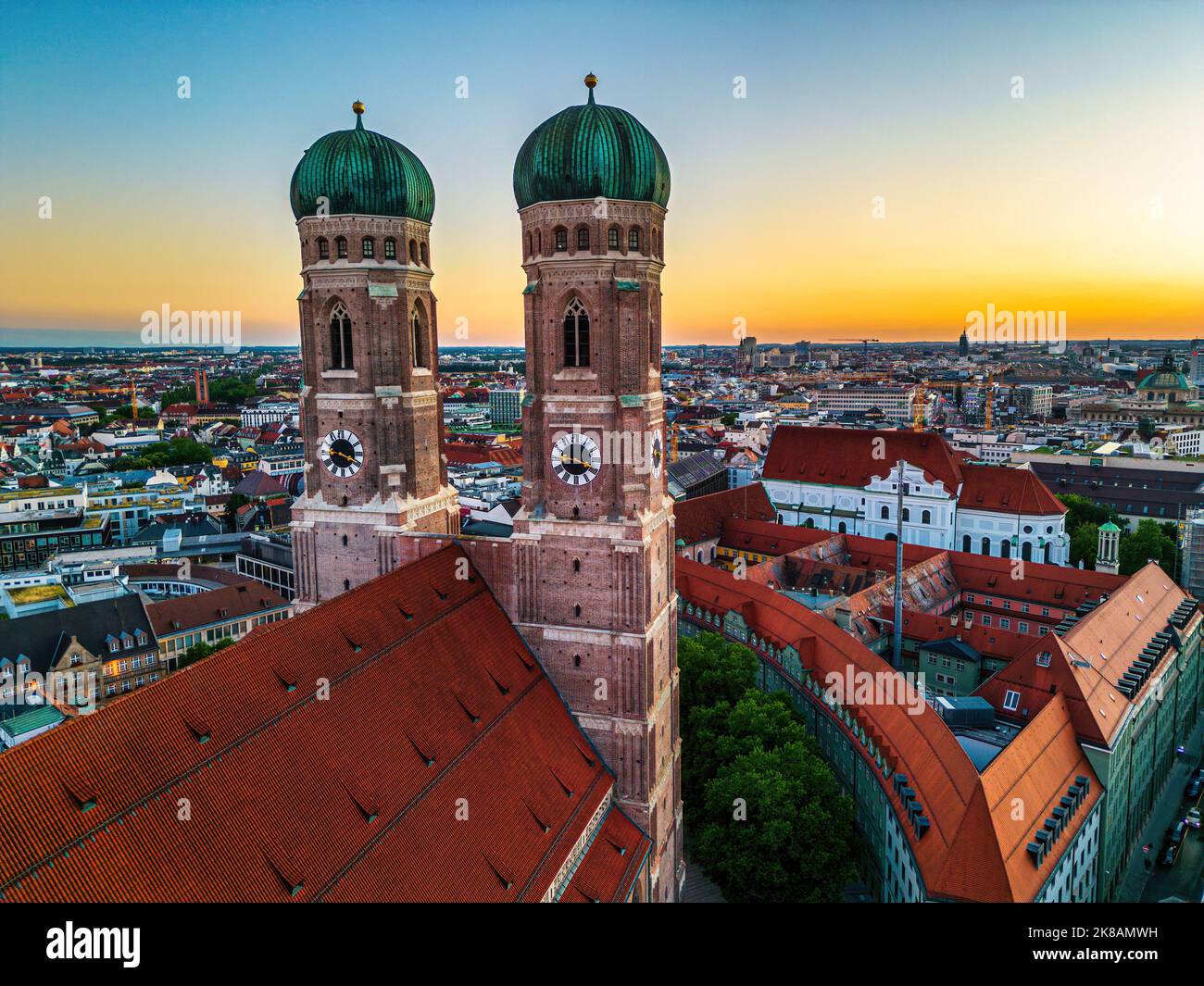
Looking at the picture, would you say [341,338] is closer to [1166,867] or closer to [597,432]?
[597,432]

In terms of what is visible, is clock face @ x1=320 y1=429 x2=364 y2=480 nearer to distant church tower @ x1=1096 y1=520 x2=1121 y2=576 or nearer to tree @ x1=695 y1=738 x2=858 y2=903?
tree @ x1=695 y1=738 x2=858 y2=903

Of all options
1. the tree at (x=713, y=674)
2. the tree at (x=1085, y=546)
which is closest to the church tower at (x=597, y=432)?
the tree at (x=713, y=674)

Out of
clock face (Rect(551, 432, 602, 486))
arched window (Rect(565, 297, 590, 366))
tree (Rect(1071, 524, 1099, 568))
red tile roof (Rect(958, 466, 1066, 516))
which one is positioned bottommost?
tree (Rect(1071, 524, 1099, 568))

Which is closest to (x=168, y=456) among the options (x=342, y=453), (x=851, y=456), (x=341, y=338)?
(x=851, y=456)

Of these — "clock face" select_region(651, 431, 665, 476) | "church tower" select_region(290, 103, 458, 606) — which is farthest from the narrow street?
"church tower" select_region(290, 103, 458, 606)

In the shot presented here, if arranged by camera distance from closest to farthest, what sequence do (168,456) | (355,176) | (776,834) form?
(355,176) → (776,834) → (168,456)

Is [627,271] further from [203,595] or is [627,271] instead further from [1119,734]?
[203,595]
